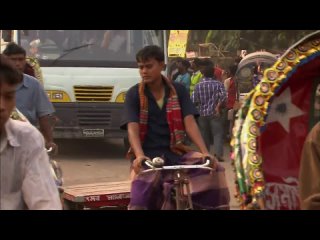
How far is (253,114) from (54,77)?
7961mm

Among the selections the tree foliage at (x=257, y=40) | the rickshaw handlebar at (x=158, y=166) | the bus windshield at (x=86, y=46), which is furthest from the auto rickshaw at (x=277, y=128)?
the tree foliage at (x=257, y=40)

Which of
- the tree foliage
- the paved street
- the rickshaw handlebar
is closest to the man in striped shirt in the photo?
the paved street

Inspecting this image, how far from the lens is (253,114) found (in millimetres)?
3570

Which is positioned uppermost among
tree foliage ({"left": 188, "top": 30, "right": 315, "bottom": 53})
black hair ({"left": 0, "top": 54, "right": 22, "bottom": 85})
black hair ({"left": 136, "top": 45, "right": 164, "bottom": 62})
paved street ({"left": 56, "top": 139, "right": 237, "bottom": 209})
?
tree foliage ({"left": 188, "top": 30, "right": 315, "bottom": 53})

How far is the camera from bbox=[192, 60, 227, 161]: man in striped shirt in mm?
10578

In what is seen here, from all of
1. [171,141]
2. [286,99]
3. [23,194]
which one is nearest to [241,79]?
[171,141]

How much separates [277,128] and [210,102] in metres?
6.71

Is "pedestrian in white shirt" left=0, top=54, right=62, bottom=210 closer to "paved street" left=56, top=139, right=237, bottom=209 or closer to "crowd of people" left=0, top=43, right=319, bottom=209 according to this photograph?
"crowd of people" left=0, top=43, right=319, bottom=209

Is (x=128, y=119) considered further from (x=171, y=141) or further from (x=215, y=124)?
(x=215, y=124)

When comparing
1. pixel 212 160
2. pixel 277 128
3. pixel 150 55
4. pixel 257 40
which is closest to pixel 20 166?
pixel 277 128

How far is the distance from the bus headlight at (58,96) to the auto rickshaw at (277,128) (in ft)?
24.8

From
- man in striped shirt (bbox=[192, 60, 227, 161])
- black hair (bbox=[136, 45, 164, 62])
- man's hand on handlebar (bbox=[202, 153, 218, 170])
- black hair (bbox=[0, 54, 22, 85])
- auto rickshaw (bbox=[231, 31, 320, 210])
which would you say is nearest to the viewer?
black hair (bbox=[0, 54, 22, 85])

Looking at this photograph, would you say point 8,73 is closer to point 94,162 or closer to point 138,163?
point 138,163

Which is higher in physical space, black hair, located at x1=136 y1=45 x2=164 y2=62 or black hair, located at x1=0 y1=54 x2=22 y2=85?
black hair, located at x1=136 y1=45 x2=164 y2=62
